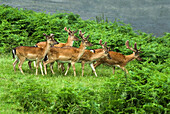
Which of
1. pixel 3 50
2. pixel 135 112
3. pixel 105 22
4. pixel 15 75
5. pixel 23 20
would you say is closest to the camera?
pixel 135 112

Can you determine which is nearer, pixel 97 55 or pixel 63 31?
pixel 97 55

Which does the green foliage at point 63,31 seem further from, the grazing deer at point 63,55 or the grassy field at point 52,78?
the grazing deer at point 63,55

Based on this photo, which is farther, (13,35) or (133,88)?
(13,35)

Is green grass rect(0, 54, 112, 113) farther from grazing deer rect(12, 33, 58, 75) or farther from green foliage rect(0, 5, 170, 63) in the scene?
green foliage rect(0, 5, 170, 63)

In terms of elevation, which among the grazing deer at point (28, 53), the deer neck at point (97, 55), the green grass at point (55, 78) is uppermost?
the grazing deer at point (28, 53)

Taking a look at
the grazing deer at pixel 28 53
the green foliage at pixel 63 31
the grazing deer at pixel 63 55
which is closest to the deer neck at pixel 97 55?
the grazing deer at pixel 63 55

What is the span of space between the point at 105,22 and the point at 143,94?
13676 millimetres

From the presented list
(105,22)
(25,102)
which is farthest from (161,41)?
(25,102)

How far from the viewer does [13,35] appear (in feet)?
52.6

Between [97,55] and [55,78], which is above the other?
[97,55]

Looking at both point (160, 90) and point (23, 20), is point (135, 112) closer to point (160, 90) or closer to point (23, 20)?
point (160, 90)

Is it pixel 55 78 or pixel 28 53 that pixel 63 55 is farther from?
pixel 28 53

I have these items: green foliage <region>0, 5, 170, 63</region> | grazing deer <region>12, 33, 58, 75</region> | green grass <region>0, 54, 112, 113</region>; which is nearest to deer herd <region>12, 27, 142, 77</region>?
grazing deer <region>12, 33, 58, 75</region>

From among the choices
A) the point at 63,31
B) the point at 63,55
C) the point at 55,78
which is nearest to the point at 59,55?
the point at 63,55
